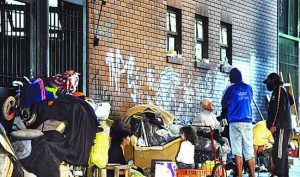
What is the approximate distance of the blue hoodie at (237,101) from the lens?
15008mm

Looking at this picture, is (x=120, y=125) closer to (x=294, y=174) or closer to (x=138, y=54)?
(x=138, y=54)

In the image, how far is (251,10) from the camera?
21297 millimetres

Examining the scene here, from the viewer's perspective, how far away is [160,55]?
16.3 m

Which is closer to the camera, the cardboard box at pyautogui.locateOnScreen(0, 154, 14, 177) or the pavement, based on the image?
the cardboard box at pyautogui.locateOnScreen(0, 154, 14, 177)

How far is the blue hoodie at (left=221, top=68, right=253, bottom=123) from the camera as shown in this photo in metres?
15.0

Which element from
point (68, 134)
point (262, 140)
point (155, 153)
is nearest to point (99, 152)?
point (68, 134)

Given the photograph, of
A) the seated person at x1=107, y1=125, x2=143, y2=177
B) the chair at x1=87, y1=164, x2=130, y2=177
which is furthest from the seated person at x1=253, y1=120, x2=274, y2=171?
the chair at x1=87, y1=164, x2=130, y2=177

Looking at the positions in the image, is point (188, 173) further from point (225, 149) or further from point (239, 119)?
point (239, 119)

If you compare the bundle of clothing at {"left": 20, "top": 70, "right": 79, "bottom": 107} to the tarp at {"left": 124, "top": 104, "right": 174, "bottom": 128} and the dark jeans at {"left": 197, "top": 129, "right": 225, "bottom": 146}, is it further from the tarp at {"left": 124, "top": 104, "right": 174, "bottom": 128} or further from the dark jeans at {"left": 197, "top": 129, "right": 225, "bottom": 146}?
the dark jeans at {"left": 197, "top": 129, "right": 225, "bottom": 146}

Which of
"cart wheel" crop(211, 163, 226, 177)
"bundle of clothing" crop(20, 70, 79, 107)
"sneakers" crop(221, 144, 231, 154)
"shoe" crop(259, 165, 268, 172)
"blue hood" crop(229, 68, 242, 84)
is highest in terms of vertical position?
"blue hood" crop(229, 68, 242, 84)

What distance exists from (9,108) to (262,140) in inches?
342

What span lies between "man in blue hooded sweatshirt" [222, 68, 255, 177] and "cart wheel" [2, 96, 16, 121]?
5.79m

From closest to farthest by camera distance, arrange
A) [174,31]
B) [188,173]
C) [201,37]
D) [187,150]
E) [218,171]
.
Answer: [188,173] < [187,150] < [218,171] < [174,31] < [201,37]

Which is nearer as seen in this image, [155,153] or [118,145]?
[118,145]
